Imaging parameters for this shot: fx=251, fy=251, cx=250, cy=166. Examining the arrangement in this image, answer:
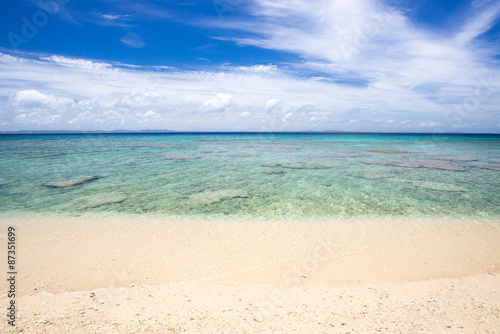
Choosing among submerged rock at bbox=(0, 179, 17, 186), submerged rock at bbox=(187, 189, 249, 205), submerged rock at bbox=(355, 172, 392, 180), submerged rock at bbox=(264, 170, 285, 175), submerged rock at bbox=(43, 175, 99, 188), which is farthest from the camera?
submerged rock at bbox=(264, 170, 285, 175)

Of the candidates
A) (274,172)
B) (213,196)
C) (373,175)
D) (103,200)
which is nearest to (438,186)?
(373,175)

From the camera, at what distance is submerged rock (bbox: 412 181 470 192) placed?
43.0 feet

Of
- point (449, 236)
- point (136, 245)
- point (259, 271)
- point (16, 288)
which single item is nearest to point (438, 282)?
point (449, 236)

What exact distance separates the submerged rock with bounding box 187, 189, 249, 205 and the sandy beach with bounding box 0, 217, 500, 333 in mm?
2572

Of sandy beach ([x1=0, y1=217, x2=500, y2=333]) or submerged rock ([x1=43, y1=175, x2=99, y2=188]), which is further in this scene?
submerged rock ([x1=43, y1=175, x2=99, y2=188])

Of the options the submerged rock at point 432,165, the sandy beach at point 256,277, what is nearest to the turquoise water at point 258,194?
the sandy beach at point 256,277

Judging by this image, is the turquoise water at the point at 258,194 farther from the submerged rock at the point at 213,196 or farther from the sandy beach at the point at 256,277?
the sandy beach at the point at 256,277

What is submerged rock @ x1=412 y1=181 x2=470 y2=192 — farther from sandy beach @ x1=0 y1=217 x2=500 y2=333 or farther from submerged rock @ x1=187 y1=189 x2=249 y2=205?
submerged rock @ x1=187 y1=189 x2=249 y2=205

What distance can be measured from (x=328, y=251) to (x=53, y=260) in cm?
667

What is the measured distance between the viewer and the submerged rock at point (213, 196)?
11.0m

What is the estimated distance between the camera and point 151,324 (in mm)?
3855

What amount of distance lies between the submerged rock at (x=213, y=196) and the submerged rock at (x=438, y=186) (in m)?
9.99

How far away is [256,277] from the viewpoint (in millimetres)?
5316

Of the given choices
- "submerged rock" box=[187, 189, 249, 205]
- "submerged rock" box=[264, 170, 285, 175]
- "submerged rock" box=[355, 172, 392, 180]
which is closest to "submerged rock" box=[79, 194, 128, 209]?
"submerged rock" box=[187, 189, 249, 205]
